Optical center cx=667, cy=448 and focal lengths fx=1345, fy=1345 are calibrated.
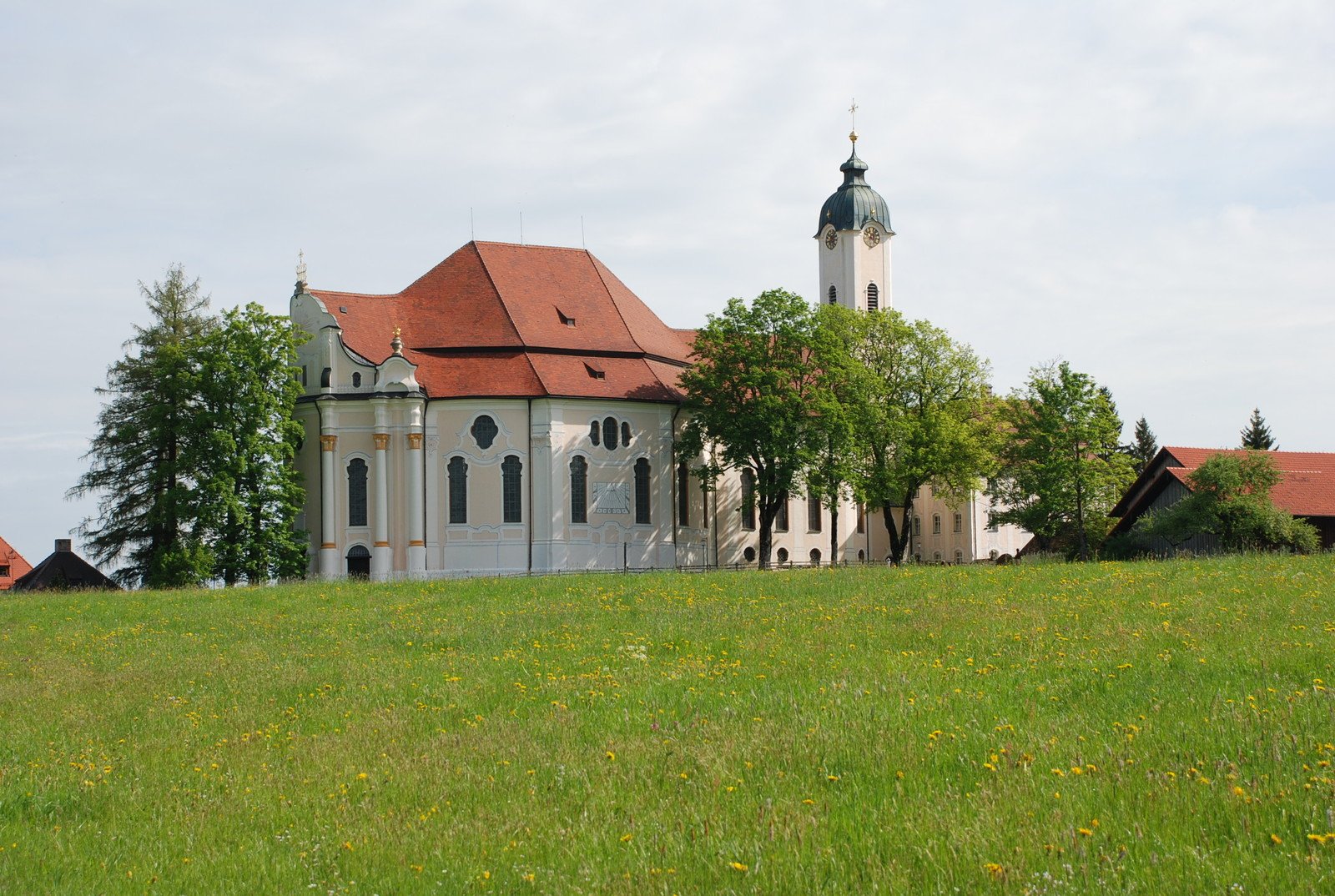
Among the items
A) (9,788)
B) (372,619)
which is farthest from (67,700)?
(372,619)

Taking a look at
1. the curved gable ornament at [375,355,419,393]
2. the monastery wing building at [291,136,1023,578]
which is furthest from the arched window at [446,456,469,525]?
the curved gable ornament at [375,355,419,393]

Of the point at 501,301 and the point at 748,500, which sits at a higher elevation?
the point at 501,301

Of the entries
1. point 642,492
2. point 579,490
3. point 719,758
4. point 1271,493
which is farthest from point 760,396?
point 719,758

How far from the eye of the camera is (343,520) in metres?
52.9

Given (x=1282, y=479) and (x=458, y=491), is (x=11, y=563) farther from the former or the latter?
(x=1282, y=479)

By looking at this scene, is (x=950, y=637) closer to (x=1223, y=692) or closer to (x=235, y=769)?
(x=1223, y=692)

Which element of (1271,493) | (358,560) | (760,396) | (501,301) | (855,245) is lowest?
(358,560)

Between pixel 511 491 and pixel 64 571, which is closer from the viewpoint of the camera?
pixel 511 491

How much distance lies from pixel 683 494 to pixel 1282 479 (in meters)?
23.3

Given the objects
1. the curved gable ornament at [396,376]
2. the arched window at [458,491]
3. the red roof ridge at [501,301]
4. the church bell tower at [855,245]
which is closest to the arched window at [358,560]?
the arched window at [458,491]

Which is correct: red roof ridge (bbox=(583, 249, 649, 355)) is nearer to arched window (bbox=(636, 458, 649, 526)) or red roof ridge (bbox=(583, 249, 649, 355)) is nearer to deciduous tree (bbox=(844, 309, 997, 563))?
arched window (bbox=(636, 458, 649, 526))

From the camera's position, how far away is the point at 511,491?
2084 inches

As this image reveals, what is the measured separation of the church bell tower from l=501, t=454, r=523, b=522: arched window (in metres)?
26.8

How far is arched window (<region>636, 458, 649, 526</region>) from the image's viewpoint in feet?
179
